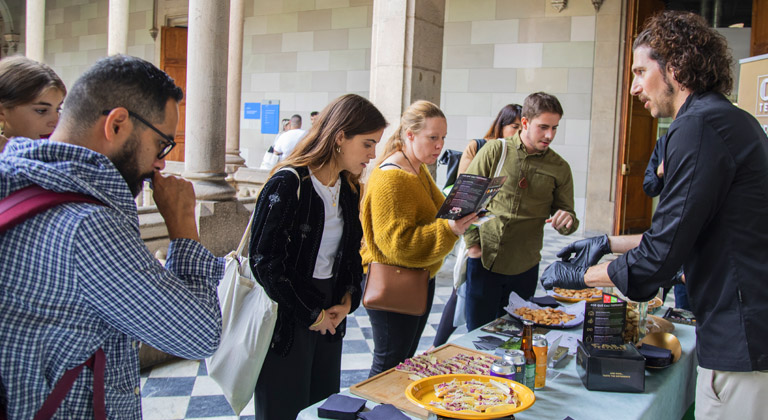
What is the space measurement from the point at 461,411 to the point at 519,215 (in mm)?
1681

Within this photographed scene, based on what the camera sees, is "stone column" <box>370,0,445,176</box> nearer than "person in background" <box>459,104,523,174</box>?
No

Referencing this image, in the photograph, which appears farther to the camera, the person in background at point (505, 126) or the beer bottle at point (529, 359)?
the person in background at point (505, 126)

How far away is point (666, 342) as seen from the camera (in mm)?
2168

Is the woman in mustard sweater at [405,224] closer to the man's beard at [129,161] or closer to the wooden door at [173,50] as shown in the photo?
the man's beard at [129,161]

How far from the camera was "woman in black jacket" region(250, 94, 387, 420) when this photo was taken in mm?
1938

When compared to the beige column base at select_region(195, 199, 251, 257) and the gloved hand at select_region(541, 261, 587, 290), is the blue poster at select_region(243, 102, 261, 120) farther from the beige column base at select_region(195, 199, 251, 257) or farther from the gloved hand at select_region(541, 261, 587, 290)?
the gloved hand at select_region(541, 261, 587, 290)

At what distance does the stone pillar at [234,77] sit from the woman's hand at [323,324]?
642 centimetres

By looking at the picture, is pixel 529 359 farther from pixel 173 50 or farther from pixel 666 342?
pixel 173 50

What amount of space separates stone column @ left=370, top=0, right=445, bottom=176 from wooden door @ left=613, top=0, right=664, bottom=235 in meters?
4.23

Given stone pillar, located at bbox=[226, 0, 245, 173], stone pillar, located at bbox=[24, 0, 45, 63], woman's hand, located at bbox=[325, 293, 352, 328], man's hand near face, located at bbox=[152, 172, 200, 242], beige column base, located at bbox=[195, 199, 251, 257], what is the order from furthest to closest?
stone pillar, located at bbox=[24, 0, 45, 63] → stone pillar, located at bbox=[226, 0, 245, 173] → beige column base, located at bbox=[195, 199, 251, 257] → woman's hand, located at bbox=[325, 293, 352, 328] → man's hand near face, located at bbox=[152, 172, 200, 242]

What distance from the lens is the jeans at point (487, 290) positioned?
9.82ft

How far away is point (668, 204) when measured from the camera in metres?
1.63

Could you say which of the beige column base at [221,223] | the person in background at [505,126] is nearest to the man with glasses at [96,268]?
the person in background at [505,126]

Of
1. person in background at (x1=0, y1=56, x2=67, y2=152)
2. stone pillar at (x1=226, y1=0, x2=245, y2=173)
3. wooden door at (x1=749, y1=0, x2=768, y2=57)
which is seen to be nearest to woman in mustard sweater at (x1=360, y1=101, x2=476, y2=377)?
person in background at (x1=0, y1=56, x2=67, y2=152)
